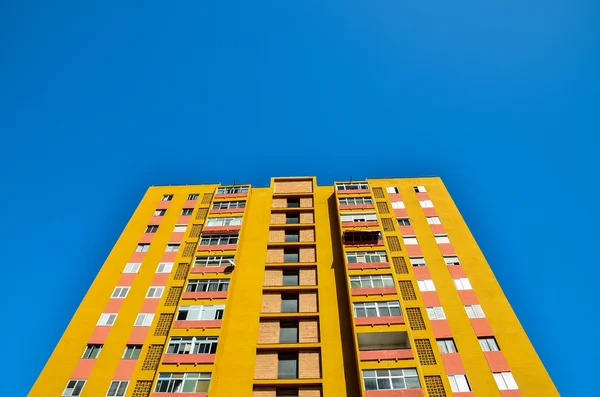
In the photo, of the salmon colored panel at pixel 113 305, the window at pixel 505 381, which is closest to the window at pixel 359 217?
the window at pixel 505 381

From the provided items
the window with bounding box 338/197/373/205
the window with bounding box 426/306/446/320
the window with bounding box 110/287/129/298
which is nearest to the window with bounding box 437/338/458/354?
the window with bounding box 426/306/446/320

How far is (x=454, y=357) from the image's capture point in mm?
35375

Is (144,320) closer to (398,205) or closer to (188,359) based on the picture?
(188,359)

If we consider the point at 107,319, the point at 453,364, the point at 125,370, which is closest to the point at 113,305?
the point at 107,319

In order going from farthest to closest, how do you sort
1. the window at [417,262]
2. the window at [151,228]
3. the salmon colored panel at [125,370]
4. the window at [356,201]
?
1. the window at [151,228]
2. the window at [356,201]
3. the window at [417,262]
4. the salmon colored panel at [125,370]

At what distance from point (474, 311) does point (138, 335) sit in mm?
33098

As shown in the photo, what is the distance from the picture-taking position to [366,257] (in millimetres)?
42375

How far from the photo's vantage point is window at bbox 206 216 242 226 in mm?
48188

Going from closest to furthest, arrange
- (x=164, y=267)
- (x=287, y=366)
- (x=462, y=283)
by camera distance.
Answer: (x=287, y=366) < (x=462, y=283) < (x=164, y=267)

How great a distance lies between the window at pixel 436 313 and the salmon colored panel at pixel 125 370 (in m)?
28.2

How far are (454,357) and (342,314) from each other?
1070 centimetres

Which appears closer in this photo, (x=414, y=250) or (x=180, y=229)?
(x=414, y=250)

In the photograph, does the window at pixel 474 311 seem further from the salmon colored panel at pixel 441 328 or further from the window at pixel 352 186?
the window at pixel 352 186

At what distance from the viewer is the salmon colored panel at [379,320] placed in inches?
1406
